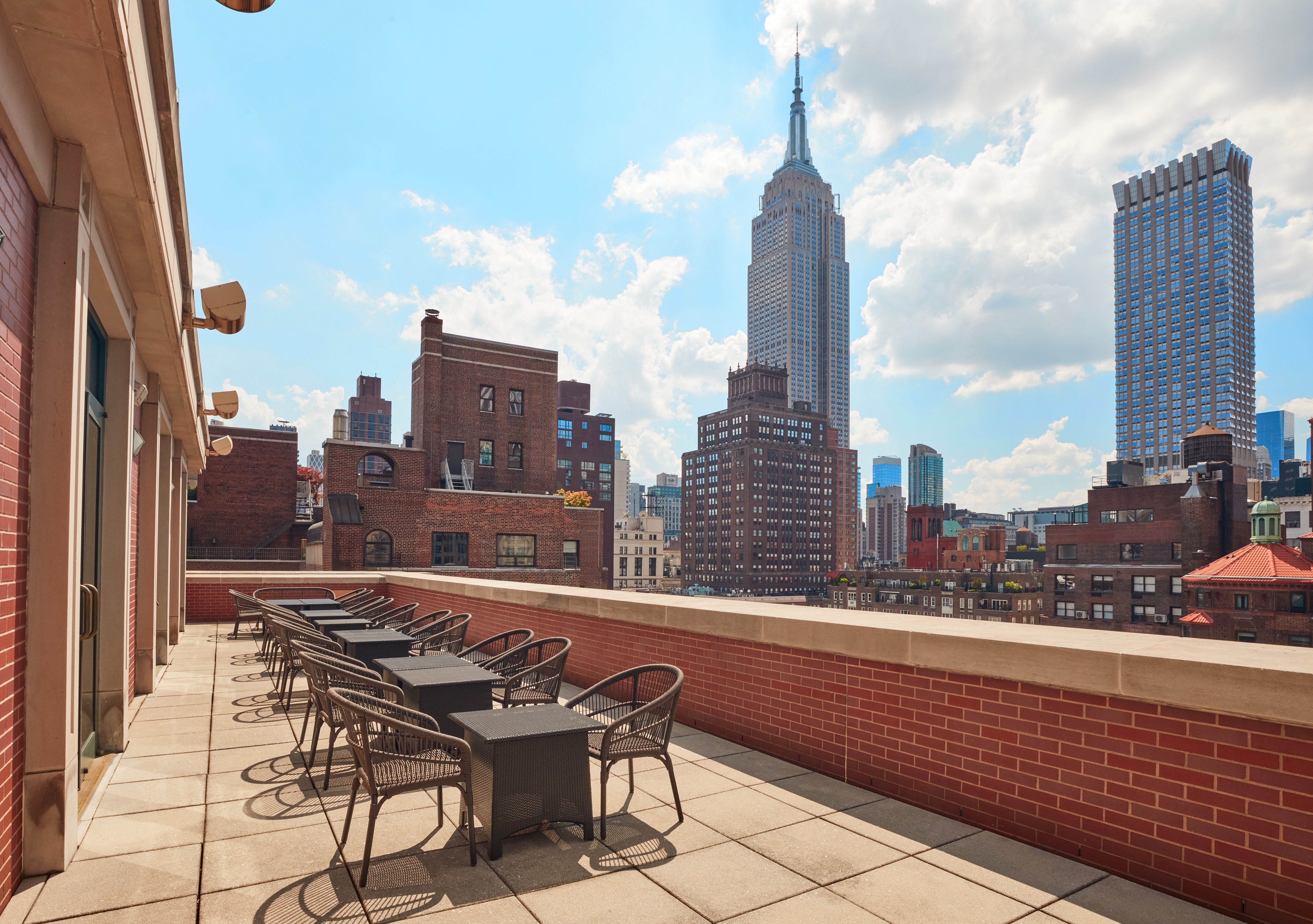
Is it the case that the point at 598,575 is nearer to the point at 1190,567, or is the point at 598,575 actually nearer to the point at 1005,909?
the point at 1005,909

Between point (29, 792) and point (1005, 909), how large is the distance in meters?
4.80

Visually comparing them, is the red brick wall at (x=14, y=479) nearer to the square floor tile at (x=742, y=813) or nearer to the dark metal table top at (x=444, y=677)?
the dark metal table top at (x=444, y=677)

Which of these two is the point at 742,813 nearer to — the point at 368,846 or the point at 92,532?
the point at 368,846

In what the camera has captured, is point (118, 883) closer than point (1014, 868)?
Yes

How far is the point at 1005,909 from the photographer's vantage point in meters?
3.57

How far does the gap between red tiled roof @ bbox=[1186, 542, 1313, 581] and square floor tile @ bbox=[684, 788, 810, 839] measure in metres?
69.6

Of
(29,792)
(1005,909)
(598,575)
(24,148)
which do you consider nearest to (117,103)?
(24,148)

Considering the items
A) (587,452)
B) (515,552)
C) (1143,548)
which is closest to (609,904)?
(515,552)

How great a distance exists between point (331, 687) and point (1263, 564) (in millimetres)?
73846

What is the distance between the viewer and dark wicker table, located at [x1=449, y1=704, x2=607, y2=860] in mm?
4105

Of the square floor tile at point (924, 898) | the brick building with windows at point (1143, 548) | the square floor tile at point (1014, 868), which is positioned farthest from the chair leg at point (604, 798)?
the brick building with windows at point (1143, 548)

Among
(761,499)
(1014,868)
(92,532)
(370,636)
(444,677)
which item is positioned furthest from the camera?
(761,499)

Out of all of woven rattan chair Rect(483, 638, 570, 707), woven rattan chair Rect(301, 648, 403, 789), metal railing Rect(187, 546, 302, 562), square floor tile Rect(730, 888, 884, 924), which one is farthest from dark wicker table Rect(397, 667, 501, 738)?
metal railing Rect(187, 546, 302, 562)

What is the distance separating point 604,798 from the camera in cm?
436
